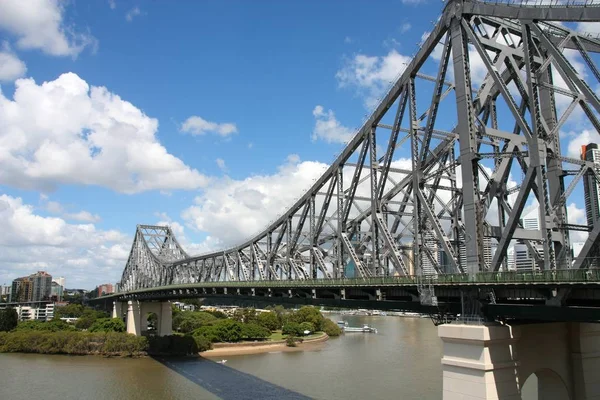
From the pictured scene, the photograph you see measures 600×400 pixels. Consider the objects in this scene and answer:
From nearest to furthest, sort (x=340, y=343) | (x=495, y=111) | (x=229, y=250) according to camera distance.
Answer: (x=495, y=111)
(x=229, y=250)
(x=340, y=343)

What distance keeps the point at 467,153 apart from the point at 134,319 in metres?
69.5

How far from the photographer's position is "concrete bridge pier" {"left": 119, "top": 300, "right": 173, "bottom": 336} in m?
76.7

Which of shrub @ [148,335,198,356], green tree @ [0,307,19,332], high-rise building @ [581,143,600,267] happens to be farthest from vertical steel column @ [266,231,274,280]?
green tree @ [0,307,19,332]

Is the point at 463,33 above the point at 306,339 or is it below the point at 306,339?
above

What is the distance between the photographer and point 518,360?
17875 millimetres

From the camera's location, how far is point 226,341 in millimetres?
73562

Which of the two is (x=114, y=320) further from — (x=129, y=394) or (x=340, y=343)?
(x=129, y=394)

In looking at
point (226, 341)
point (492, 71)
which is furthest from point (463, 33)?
point (226, 341)

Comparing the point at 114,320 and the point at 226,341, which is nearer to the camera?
the point at 226,341

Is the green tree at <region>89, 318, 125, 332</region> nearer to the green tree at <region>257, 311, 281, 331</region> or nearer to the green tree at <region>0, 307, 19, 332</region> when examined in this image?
the green tree at <region>0, 307, 19, 332</region>

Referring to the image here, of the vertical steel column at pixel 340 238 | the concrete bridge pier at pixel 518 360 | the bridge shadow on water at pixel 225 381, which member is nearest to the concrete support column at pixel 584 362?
the concrete bridge pier at pixel 518 360

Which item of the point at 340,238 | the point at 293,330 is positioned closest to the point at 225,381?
the point at 340,238

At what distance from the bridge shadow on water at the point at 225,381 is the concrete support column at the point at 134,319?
48.6 ft

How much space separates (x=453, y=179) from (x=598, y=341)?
9.95 metres
